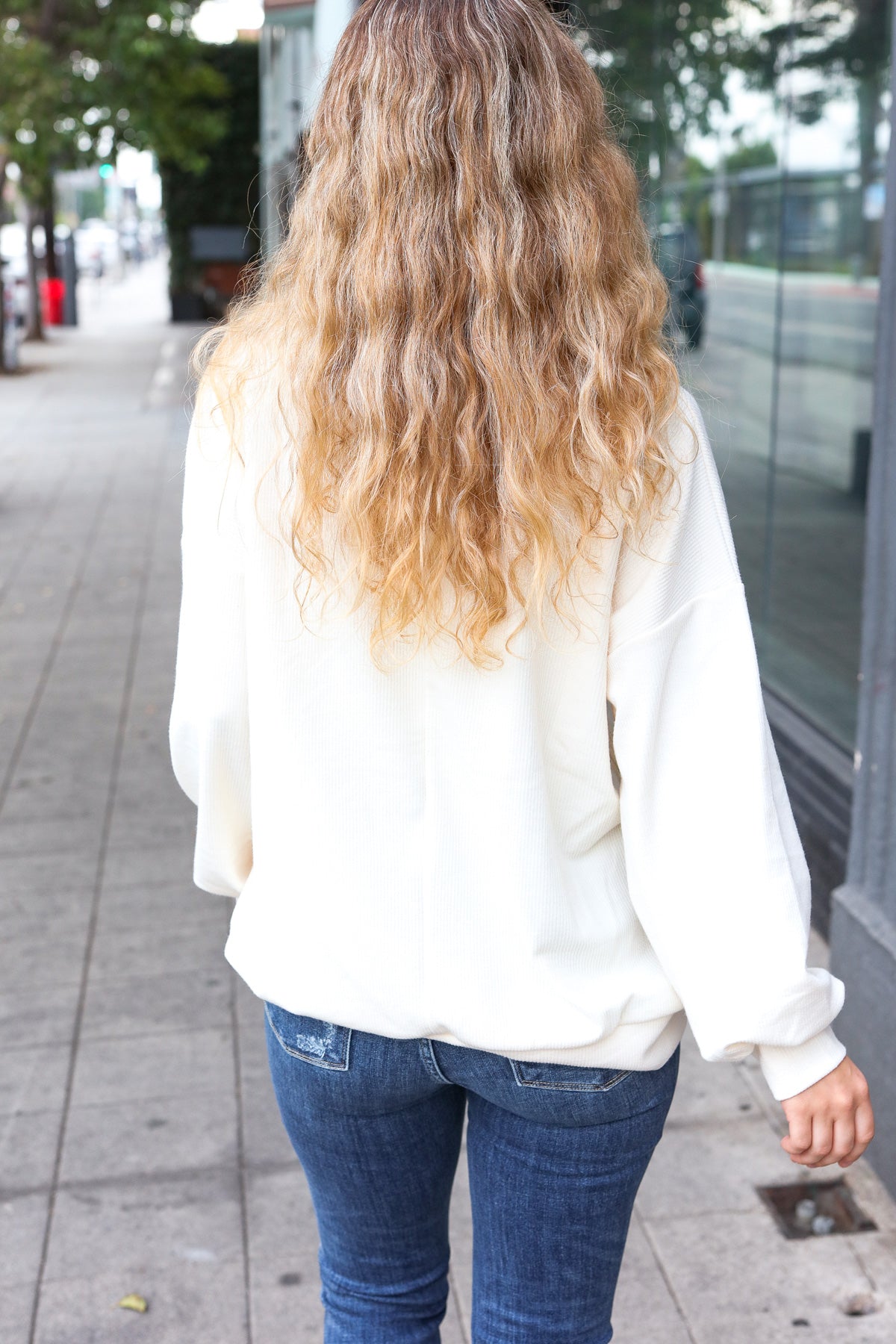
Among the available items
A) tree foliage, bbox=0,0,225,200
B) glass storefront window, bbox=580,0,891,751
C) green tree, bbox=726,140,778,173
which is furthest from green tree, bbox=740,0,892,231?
tree foliage, bbox=0,0,225,200

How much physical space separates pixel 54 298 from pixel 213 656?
27.3 metres

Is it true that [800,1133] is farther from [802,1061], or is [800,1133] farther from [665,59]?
[665,59]

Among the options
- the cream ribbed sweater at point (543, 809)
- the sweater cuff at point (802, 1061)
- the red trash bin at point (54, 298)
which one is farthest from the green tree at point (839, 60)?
the red trash bin at point (54, 298)

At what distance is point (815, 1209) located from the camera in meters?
2.85

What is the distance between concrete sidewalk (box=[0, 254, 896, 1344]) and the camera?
8.49ft

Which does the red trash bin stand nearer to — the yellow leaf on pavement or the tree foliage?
the tree foliage

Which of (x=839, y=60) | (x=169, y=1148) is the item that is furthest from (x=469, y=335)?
(x=839, y=60)

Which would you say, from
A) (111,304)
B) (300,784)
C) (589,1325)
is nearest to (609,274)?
(300,784)

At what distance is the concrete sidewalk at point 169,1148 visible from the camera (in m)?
2.59

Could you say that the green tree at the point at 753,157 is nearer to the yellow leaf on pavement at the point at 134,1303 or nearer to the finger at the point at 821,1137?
the yellow leaf on pavement at the point at 134,1303

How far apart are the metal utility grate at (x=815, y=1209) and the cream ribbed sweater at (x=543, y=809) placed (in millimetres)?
1565

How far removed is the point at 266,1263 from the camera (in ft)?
8.89

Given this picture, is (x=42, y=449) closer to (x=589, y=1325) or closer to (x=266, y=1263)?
(x=266, y=1263)

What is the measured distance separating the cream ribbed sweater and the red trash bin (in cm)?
2705
